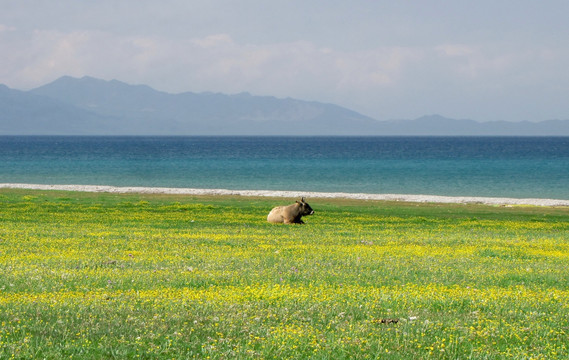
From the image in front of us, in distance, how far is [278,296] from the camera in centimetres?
1392

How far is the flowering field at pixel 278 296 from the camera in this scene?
10.5m

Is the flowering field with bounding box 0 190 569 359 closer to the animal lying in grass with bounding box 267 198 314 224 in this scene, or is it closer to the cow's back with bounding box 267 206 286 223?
the animal lying in grass with bounding box 267 198 314 224

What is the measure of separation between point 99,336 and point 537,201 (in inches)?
2718

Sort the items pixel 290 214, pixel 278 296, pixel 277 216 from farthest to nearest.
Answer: pixel 277 216, pixel 290 214, pixel 278 296

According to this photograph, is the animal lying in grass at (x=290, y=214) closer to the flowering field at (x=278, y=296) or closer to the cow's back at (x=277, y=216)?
the cow's back at (x=277, y=216)

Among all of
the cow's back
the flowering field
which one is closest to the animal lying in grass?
the cow's back

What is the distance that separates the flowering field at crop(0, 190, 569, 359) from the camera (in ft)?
34.6

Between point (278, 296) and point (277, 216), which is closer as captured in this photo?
point (278, 296)

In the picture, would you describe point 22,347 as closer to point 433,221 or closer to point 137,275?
point 137,275

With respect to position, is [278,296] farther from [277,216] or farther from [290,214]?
[277,216]

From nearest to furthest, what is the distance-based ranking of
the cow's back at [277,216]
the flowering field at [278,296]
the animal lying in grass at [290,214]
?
the flowering field at [278,296]
the animal lying in grass at [290,214]
the cow's back at [277,216]

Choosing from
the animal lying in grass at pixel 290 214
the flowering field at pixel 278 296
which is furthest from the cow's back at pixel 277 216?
the flowering field at pixel 278 296

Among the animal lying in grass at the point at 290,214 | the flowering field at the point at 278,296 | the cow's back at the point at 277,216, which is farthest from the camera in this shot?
the cow's back at the point at 277,216

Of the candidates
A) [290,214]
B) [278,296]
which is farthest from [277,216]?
[278,296]
